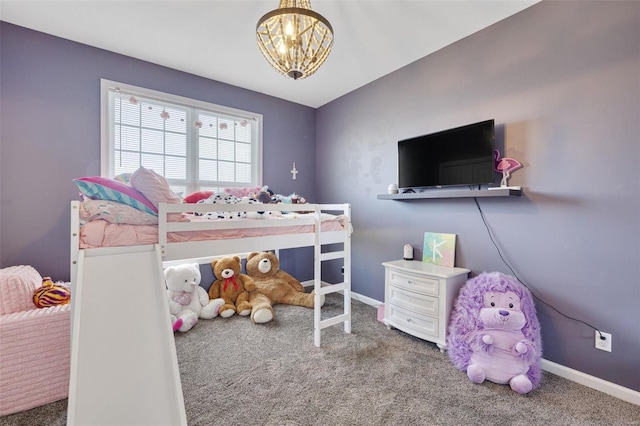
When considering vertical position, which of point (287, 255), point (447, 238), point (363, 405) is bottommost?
point (363, 405)

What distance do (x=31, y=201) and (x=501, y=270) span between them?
3.86m

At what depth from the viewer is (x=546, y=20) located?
199 cm

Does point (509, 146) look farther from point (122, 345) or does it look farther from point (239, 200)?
point (122, 345)

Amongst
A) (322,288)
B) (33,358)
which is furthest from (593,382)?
(33,358)

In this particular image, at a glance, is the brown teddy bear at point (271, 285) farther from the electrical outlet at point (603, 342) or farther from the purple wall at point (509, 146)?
the electrical outlet at point (603, 342)

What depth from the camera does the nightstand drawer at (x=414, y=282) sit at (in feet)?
7.48

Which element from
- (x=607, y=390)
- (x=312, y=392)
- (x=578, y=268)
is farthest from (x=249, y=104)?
(x=607, y=390)

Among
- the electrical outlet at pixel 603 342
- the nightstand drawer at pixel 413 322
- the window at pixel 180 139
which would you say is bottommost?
the nightstand drawer at pixel 413 322

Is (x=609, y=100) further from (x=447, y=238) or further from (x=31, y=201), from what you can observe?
(x=31, y=201)

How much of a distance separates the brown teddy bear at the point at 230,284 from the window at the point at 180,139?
0.91 meters

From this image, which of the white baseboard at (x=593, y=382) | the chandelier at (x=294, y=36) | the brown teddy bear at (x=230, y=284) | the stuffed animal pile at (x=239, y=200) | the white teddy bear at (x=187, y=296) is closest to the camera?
the chandelier at (x=294, y=36)

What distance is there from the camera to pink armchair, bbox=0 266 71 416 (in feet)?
5.17

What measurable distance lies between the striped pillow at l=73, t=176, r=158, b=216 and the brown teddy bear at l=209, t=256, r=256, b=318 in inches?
56.6

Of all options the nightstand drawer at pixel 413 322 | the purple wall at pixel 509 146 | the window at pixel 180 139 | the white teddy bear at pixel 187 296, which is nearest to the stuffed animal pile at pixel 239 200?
the window at pixel 180 139
